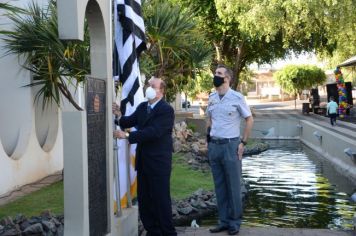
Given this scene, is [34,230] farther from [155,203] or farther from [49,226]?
[155,203]

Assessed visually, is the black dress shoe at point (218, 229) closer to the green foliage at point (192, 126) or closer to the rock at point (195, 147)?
the rock at point (195, 147)

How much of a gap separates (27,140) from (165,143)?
664cm

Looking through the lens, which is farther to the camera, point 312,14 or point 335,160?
point 312,14

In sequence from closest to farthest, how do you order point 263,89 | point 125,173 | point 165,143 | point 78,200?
1. point 78,200
2. point 165,143
3. point 125,173
4. point 263,89

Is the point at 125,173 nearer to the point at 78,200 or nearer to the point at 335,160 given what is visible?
the point at 78,200

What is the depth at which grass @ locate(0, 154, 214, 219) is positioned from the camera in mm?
8957

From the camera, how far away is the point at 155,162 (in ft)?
19.1

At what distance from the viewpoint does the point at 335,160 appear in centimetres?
1706

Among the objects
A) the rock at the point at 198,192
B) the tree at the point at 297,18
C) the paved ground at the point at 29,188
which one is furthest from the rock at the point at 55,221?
the tree at the point at 297,18

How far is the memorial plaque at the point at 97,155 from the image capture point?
16.2 ft

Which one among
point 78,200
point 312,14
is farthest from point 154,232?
point 312,14

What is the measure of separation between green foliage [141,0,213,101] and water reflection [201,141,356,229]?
3611mm

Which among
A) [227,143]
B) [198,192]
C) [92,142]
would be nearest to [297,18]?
[198,192]

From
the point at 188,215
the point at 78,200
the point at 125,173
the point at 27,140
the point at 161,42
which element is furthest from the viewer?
the point at 161,42
